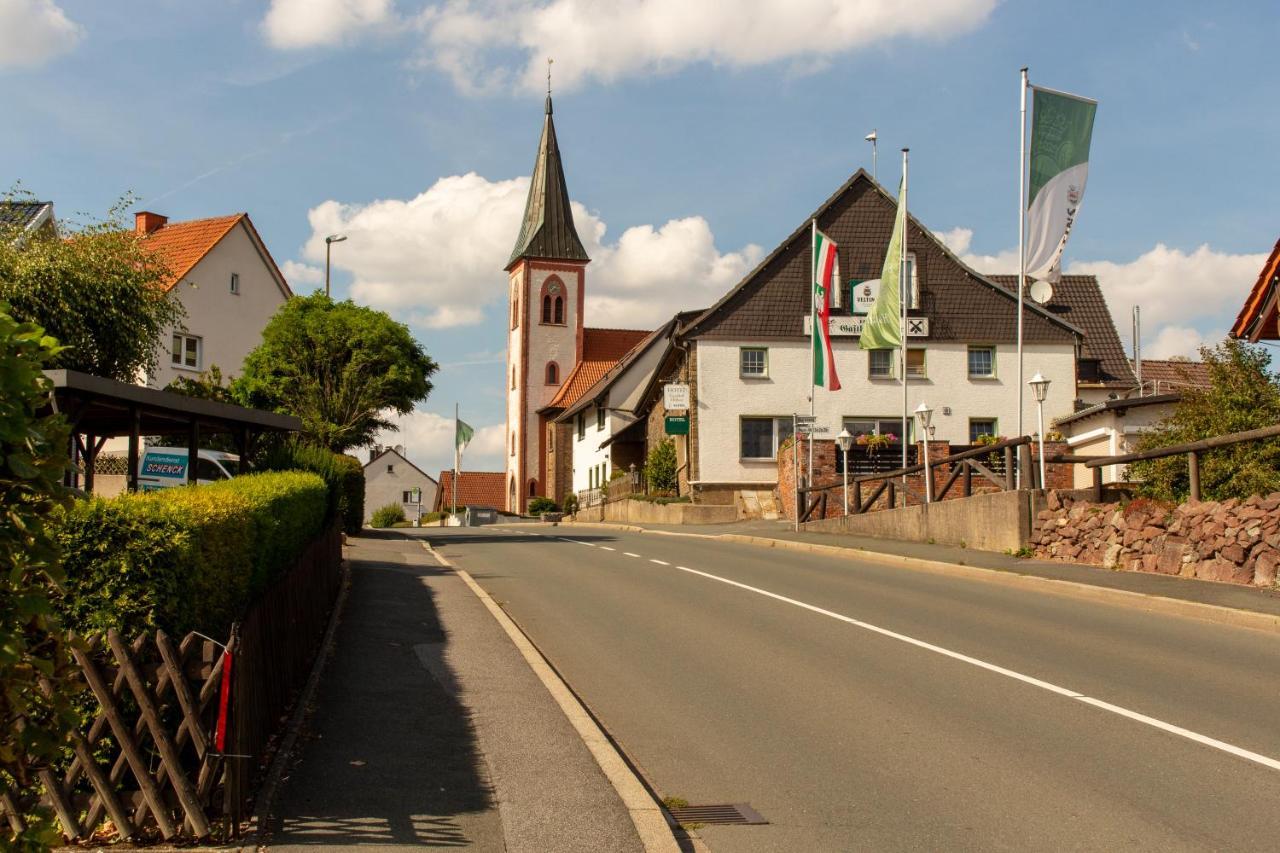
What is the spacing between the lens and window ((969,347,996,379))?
47.3 meters

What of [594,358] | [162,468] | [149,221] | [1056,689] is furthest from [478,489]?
[1056,689]

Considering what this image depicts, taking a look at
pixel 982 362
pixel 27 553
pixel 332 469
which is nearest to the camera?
pixel 27 553

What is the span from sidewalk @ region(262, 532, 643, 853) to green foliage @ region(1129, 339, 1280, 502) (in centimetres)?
1083

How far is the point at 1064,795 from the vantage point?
22.6 feet

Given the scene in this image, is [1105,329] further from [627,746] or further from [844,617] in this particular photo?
[627,746]

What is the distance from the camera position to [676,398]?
46.4 metres

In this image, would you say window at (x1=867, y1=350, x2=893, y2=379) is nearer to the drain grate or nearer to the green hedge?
the green hedge

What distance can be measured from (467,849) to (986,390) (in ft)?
142

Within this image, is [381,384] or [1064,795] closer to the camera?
[1064,795]

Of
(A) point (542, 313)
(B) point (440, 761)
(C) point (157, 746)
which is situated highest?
(A) point (542, 313)

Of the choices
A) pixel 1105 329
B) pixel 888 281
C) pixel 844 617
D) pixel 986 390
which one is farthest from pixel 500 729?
pixel 1105 329

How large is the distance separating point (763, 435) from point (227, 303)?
849 inches

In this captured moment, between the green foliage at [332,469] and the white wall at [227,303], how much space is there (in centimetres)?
1820

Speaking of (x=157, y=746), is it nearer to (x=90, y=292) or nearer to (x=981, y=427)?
(x=90, y=292)
